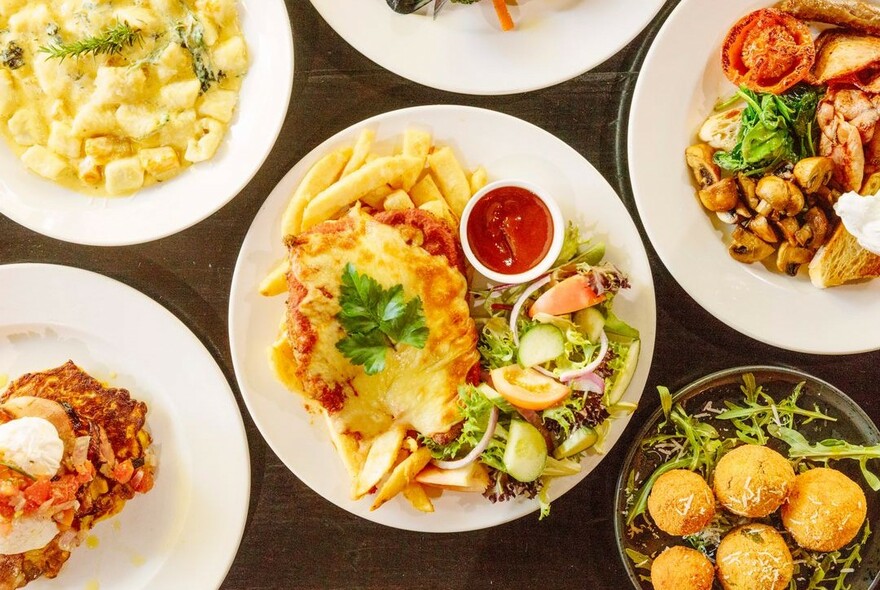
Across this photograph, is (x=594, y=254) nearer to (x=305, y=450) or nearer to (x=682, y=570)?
(x=682, y=570)

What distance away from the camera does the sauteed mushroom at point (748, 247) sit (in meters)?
2.84

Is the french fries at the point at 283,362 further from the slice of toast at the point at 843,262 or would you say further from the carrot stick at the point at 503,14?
the slice of toast at the point at 843,262

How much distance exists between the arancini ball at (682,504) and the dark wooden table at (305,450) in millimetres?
330

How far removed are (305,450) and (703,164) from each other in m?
2.02

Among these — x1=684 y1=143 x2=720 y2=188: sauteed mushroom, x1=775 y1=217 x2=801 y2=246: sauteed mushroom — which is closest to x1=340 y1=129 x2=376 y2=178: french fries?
x1=684 y1=143 x2=720 y2=188: sauteed mushroom

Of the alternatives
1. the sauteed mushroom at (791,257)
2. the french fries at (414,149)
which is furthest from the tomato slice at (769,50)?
the french fries at (414,149)

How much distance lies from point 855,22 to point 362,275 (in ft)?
7.21

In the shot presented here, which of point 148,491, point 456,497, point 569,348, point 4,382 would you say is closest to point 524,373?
point 569,348

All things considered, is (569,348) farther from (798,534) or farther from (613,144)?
(798,534)

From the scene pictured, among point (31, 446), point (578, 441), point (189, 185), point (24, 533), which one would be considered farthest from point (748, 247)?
point (24, 533)

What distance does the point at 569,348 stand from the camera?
2.70 meters

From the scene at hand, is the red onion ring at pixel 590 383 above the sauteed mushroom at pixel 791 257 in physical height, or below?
below

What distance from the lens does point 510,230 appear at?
2.75 m

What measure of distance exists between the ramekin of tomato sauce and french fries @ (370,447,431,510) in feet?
2.49
